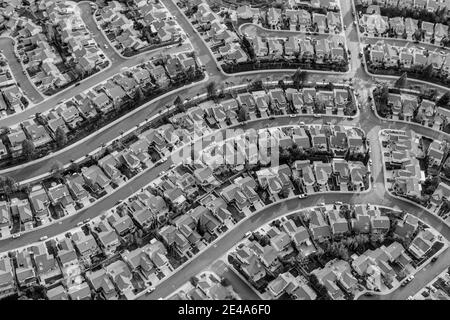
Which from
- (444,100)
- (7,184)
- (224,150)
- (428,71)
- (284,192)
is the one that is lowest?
(284,192)

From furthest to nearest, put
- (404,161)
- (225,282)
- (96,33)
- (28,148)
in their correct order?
1. (96,33)
2. (404,161)
3. (28,148)
4. (225,282)

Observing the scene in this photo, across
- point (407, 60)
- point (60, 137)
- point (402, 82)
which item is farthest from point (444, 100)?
point (60, 137)

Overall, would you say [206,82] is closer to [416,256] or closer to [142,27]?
[142,27]

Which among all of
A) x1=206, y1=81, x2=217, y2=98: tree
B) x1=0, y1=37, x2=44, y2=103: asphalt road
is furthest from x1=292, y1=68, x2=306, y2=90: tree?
A: x1=0, y1=37, x2=44, y2=103: asphalt road

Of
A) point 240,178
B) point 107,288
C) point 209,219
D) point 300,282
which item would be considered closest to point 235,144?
point 240,178

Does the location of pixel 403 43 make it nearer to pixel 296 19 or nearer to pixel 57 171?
pixel 296 19
